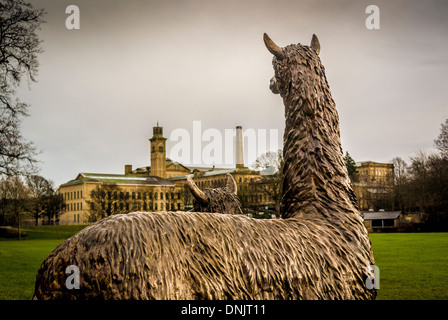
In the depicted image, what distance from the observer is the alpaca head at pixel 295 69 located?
3670mm

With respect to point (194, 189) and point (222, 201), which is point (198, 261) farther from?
point (222, 201)

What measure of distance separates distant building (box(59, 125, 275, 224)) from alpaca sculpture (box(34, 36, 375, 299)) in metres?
60.2

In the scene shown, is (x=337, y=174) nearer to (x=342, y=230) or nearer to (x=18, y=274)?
(x=342, y=230)

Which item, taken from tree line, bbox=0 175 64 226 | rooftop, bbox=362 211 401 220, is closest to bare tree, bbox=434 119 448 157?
rooftop, bbox=362 211 401 220

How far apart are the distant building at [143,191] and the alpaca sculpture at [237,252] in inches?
2371

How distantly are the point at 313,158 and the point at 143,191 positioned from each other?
91740 mm

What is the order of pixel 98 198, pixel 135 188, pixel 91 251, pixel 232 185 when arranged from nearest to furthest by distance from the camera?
1. pixel 91 251
2. pixel 232 185
3. pixel 98 198
4. pixel 135 188

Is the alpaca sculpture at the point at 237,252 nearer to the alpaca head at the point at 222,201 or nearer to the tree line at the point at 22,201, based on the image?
the alpaca head at the point at 222,201

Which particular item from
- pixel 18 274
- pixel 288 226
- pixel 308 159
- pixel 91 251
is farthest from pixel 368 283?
pixel 18 274

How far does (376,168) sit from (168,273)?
125617mm

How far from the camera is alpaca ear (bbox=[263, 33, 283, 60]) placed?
3.64 meters

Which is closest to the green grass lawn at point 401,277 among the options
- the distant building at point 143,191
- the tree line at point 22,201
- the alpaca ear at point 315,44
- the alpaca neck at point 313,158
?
the alpaca neck at point 313,158

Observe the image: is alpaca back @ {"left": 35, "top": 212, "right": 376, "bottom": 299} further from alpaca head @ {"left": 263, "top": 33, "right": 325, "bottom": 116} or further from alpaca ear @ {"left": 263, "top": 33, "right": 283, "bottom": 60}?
alpaca ear @ {"left": 263, "top": 33, "right": 283, "bottom": 60}

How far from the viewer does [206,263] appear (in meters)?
2.58
